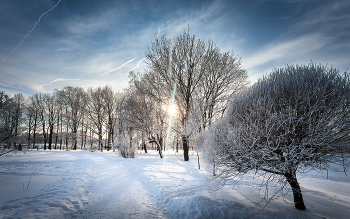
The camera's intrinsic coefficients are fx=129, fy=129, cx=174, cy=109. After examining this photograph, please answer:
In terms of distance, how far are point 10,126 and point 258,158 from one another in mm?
11920

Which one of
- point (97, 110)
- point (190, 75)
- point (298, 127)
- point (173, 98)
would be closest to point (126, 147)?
point (173, 98)

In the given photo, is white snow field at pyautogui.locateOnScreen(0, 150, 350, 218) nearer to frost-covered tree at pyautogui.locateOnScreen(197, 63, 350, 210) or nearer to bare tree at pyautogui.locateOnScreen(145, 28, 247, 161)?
frost-covered tree at pyautogui.locateOnScreen(197, 63, 350, 210)

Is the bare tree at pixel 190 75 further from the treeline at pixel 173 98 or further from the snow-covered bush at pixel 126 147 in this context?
the snow-covered bush at pixel 126 147

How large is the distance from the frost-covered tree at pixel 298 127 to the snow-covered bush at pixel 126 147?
13084 millimetres

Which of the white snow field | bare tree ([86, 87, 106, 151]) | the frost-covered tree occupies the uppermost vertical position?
bare tree ([86, 87, 106, 151])

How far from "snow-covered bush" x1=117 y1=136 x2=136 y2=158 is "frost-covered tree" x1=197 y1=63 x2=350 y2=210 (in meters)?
13.1

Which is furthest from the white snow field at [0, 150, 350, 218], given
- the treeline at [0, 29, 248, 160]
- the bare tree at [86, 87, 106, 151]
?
the bare tree at [86, 87, 106, 151]

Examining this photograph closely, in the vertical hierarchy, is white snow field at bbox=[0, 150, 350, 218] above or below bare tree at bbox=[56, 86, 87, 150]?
below

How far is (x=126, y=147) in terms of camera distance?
1538cm

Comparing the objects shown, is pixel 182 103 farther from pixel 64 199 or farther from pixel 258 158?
pixel 64 199

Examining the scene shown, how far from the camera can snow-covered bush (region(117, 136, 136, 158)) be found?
49.3ft

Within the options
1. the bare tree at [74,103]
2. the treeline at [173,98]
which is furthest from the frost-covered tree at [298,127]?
the bare tree at [74,103]

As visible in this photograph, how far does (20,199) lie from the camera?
3506 millimetres

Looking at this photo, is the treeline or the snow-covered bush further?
the snow-covered bush
